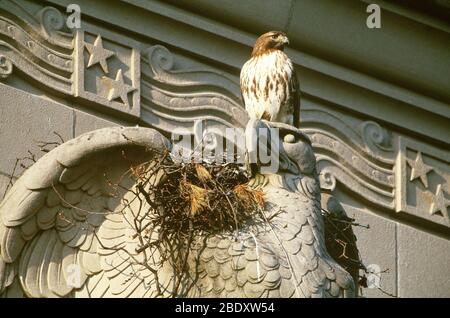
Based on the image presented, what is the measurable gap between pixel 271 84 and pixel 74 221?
1.65 m

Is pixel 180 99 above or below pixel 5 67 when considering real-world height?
above

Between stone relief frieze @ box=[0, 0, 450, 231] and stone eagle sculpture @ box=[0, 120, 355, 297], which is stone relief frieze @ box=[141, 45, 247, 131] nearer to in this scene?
stone relief frieze @ box=[0, 0, 450, 231]

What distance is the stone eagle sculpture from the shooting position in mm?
13805

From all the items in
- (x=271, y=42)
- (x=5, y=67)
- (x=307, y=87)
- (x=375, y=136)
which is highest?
(x=307, y=87)

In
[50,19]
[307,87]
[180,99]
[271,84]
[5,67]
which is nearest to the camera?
[5,67]

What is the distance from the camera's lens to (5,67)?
15.2 meters

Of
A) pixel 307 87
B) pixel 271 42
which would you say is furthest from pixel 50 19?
pixel 307 87

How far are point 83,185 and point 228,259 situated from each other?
92 cm

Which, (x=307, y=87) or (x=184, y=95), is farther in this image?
(x=307, y=87)

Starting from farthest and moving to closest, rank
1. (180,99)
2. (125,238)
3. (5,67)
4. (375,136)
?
(375,136)
(180,99)
(5,67)
(125,238)

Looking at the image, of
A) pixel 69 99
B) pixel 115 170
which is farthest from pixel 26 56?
pixel 115 170

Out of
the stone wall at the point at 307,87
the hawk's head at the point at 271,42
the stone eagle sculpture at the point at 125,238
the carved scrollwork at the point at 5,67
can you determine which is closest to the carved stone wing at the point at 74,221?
the stone eagle sculpture at the point at 125,238

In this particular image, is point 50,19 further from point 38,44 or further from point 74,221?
point 74,221

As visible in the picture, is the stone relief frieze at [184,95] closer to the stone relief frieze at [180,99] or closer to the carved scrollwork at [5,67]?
the stone relief frieze at [180,99]
